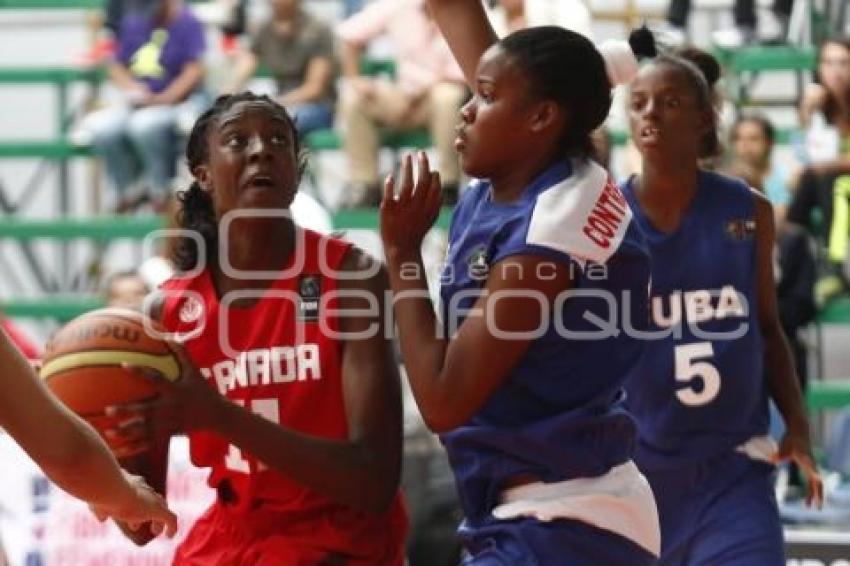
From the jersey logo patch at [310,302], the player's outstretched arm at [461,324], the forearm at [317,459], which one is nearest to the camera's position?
the player's outstretched arm at [461,324]

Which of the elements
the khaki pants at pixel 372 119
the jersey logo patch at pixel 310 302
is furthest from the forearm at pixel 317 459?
the khaki pants at pixel 372 119

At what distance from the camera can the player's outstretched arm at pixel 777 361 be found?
5230 millimetres

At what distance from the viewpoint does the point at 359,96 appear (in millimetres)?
10711

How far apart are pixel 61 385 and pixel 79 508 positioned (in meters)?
2.82

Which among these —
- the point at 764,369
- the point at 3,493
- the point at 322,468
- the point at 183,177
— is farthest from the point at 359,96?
the point at 322,468

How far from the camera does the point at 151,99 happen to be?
1140 centimetres

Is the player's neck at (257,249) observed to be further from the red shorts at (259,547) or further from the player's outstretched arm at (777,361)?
the player's outstretched arm at (777,361)

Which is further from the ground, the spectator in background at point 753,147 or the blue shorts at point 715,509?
the blue shorts at point 715,509

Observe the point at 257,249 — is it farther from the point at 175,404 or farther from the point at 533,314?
the point at 533,314

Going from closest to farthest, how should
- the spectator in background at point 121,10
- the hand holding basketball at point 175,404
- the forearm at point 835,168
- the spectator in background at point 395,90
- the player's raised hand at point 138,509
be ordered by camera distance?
1. the player's raised hand at point 138,509
2. the hand holding basketball at point 175,404
3. the forearm at point 835,168
4. the spectator in background at point 395,90
5. the spectator in background at point 121,10

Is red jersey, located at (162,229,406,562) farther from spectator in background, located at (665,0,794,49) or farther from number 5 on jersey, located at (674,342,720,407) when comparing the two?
spectator in background, located at (665,0,794,49)

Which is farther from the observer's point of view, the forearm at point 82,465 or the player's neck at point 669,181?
the player's neck at point 669,181

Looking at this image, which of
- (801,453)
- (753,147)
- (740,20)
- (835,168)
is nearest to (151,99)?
(740,20)

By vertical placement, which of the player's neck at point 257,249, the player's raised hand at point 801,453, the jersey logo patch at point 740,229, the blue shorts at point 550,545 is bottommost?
the player's raised hand at point 801,453
